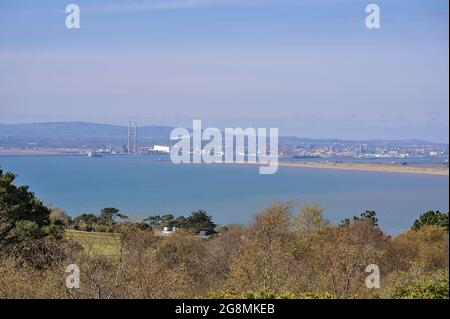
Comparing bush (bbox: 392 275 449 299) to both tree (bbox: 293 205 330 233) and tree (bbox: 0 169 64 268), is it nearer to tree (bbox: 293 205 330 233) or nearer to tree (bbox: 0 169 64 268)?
tree (bbox: 0 169 64 268)

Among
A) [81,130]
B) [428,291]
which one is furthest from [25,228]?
[81,130]

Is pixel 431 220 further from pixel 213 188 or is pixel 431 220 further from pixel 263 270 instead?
pixel 213 188

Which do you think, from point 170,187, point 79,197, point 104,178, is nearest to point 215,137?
point 79,197

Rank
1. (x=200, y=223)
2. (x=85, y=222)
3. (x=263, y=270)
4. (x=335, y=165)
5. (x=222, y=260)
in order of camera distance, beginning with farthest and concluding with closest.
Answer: (x=335, y=165), (x=200, y=223), (x=85, y=222), (x=222, y=260), (x=263, y=270)

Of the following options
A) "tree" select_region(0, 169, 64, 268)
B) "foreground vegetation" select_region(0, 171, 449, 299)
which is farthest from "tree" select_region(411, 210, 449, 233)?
"tree" select_region(0, 169, 64, 268)

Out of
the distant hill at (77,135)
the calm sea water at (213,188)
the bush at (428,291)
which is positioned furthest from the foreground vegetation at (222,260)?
the distant hill at (77,135)

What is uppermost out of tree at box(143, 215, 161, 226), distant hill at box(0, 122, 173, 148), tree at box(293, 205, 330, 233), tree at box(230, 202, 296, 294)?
distant hill at box(0, 122, 173, 148)
